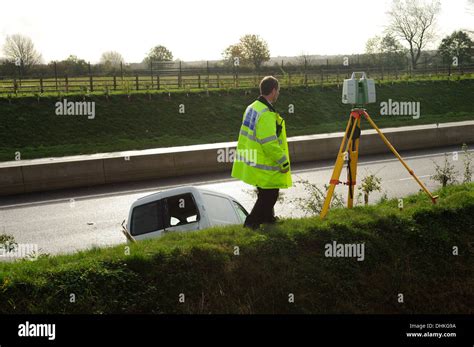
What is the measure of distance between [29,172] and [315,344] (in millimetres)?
13591

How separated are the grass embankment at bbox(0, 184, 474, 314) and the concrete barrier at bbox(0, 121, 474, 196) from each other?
11.2 metres

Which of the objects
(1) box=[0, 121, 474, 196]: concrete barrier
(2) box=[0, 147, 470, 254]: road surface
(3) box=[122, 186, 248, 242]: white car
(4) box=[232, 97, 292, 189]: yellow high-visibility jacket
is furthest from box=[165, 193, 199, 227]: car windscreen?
(1) box=[0, 121, 474, 196]: concrete barrier

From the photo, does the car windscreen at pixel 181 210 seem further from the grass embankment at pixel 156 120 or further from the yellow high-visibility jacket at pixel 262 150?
the grass embankment at pixel 156 120

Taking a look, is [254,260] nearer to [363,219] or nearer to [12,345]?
[363,219]

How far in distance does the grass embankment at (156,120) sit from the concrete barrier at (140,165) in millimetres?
5992

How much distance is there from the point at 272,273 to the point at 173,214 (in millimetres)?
2653

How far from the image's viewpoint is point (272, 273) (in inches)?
285

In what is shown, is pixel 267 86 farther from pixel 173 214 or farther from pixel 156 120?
pixel 156 120

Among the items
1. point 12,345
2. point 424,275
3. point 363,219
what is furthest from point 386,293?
point 12,345

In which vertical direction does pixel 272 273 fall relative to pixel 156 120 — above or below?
below

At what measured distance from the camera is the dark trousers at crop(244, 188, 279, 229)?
818 centimetres

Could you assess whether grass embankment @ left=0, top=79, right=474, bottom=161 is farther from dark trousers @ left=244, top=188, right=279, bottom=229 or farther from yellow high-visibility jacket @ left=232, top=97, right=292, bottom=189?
yellow high-visibility jacket @ left=232, top=97, right=292, bottom=189

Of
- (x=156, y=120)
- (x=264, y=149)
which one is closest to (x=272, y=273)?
(x=264, y=149)

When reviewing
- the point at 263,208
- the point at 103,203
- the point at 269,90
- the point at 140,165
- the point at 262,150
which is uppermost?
the point at 269,90
